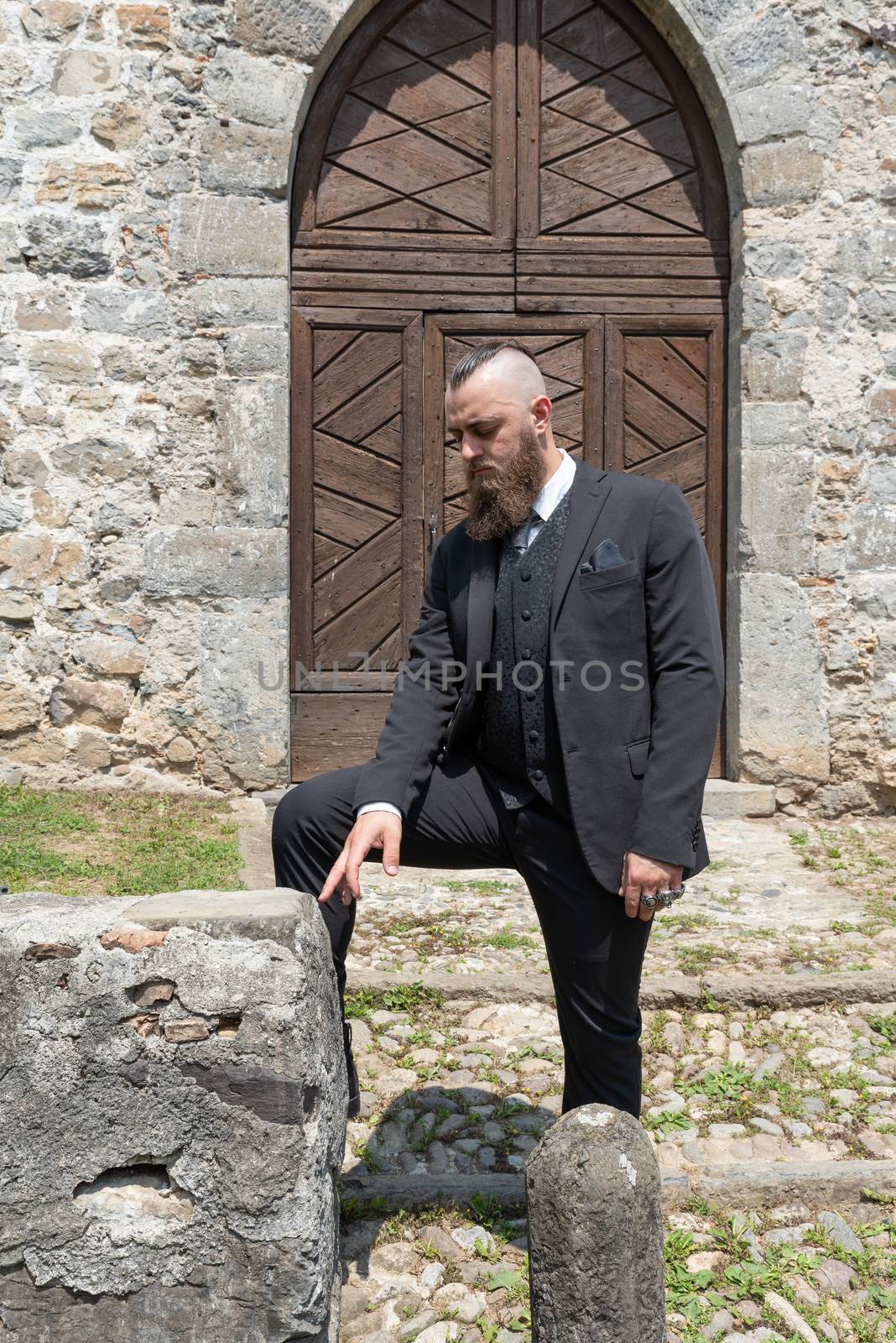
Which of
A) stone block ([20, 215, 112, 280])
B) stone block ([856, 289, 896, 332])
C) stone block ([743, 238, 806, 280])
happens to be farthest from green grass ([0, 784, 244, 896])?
stone block ([856, 289, 896, 332])

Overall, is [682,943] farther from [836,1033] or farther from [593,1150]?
[593,1150]

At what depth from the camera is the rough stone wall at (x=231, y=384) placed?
5430mm

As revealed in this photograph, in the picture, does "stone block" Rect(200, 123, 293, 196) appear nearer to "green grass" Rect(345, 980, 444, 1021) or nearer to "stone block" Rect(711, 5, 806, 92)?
"stone block" Rect(711, 5, 806, 92)

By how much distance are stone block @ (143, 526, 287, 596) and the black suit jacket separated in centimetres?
315

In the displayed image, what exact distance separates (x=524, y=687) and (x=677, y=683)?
337 millimetres

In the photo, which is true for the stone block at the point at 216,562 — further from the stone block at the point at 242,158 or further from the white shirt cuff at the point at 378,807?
the white shirt cuff at the point at 378,807

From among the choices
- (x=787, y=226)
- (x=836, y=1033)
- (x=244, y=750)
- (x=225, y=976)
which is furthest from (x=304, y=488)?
(x=225, y=976)

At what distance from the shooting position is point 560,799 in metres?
2.43

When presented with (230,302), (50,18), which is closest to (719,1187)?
(230,302)

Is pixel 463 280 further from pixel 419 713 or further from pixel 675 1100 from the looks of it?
pixel 675 1100

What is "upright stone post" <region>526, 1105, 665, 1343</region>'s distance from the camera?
6.29 feet

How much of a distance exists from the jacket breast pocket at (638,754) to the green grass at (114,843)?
2094 mm

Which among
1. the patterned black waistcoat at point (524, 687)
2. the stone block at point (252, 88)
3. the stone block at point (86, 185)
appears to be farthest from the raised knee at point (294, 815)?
the stone block at point (252, 88)

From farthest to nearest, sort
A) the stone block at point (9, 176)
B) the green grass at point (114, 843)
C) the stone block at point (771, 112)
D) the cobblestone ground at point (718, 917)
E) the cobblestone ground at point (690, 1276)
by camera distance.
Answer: the stone block at point (771, 112) → the stone block at point (9, 176) → the green grass at point (114, 843) → the cobblestone ground at point (718, 917) → the cobblestone ground at point (690, 1276)
